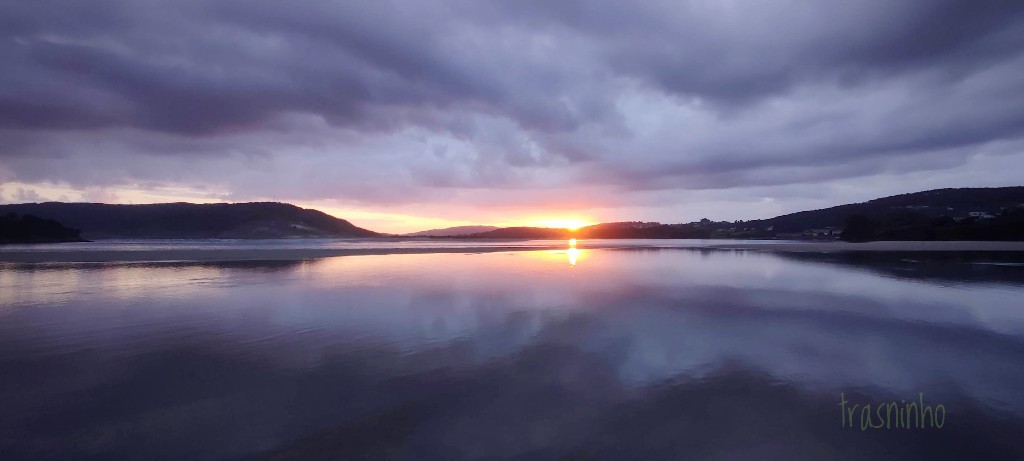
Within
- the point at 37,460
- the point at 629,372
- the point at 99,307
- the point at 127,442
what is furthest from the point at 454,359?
the point at 99,307

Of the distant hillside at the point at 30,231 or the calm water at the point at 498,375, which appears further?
the distant hillside at the point at 30,231

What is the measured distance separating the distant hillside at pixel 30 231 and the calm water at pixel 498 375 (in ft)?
276

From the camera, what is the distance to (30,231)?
78.0m

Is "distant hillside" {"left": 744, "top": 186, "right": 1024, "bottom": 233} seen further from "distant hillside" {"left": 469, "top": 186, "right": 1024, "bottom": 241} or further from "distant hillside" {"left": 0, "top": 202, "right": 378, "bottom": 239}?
"distant hillside" {"left": 0, "top": 202, "right": 378, "bottom": 239}

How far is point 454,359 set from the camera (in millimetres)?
9297

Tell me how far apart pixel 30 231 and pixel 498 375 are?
10809 cm

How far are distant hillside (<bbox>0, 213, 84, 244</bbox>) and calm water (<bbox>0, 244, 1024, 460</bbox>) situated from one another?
8425 cm

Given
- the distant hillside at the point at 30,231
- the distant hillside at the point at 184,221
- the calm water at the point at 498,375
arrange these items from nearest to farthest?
1. the calm water at the point at 498,375
2. the distant hillside at the point at 30,231
3. the distant hillside at the point at 184,221

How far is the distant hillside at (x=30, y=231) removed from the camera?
7325cm

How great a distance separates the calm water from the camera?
5.75 meters

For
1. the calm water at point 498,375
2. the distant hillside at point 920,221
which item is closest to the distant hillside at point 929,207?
the distant hillside at point 920,221

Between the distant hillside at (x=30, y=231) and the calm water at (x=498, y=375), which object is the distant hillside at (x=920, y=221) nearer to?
the calm water at (x=498, y=375)

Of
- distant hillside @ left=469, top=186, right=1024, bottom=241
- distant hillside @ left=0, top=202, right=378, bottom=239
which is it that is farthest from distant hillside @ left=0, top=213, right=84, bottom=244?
distant hillside @ left=469, top=186, right=1024, bottom=241

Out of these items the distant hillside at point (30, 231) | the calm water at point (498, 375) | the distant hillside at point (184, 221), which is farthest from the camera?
the distant hillside at point (184, 221)
